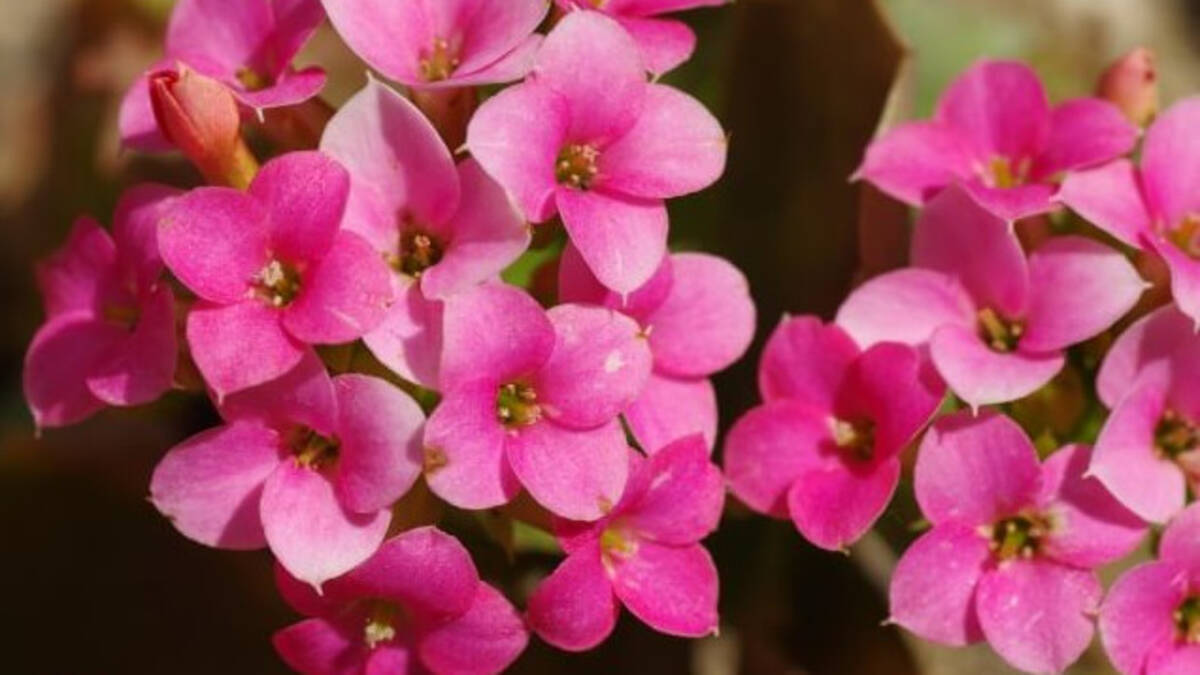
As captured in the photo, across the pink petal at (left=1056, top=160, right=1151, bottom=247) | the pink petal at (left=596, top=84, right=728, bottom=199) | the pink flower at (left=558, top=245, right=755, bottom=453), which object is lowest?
the pink flower at (left=558, top=245, right=755, bottom=453)

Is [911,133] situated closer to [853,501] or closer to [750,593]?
[853,501]

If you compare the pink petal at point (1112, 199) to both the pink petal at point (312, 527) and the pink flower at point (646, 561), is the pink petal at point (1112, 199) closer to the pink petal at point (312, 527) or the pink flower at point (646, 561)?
the pink flower at point (646, 561)

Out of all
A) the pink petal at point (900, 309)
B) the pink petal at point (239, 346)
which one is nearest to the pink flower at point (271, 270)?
the pink petal at point (239, 346)

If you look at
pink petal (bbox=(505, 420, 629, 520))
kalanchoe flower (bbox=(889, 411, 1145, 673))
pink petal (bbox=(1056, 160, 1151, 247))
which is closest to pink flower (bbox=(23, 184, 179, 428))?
pink petal (bbox=(505, 420, 629, 520))

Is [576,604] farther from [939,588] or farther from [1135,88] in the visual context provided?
[1135,88]

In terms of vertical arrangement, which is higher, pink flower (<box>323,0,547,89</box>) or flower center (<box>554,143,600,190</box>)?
pink flower (<box>323,0,547,89</box>)

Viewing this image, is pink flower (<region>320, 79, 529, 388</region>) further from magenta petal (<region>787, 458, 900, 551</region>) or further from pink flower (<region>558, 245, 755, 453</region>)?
magenta petal (<region>787, 458, 900, 551</region>)

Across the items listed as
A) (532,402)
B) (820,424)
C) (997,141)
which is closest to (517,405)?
(532,402)

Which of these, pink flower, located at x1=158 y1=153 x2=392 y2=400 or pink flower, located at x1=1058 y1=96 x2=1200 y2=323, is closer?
pink flower, located at x1=158 y1=153 x2=392 y2=400
